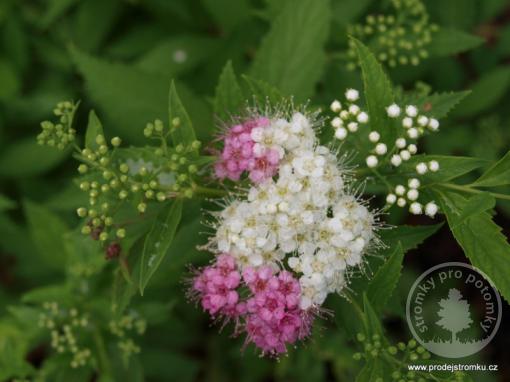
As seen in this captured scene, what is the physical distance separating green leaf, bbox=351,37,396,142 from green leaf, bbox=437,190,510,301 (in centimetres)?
46

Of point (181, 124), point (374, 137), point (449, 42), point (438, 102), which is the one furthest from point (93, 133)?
point (449, 42)

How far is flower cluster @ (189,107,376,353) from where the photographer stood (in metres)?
2.48

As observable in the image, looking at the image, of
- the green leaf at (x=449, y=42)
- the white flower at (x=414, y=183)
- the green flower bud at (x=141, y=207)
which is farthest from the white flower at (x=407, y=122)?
the green leaf at (x=449, y=42)

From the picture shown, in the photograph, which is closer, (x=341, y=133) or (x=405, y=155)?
(x=405, y=155)

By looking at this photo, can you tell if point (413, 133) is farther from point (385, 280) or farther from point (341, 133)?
point (385, 280)

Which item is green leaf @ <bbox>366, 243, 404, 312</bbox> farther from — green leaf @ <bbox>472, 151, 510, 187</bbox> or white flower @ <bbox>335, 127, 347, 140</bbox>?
white flower @ <bbox>335, 127, 347, 140</bbox>

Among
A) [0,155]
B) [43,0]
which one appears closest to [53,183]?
[0,155]

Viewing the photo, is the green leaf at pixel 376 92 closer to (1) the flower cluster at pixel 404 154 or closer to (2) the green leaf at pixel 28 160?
(1) the flower cluster at pixel 404 154

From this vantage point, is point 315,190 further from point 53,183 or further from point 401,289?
point 53,183

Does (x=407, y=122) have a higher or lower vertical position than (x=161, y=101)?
lower

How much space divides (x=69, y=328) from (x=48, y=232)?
2.79 feet

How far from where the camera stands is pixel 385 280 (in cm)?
243

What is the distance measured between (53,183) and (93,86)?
117 cm

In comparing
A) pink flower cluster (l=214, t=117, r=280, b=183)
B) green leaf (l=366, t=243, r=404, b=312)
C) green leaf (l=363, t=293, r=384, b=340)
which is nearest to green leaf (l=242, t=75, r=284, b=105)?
pink flower cluster (l=214, t=117, r=280, b=183)
